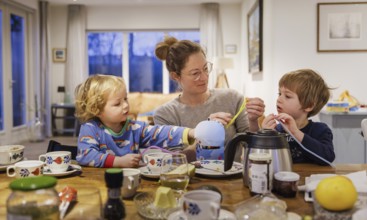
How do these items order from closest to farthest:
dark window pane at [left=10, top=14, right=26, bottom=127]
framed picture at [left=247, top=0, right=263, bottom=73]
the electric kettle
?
the electric kettle → framed picture at [left=247, top=0, right=263, bottom=73] → dark window pane at [left=10, top=14, right=26, bottom=127]

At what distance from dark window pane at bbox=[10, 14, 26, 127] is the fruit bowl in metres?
6.30

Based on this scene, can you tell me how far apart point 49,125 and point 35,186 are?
6.89 m

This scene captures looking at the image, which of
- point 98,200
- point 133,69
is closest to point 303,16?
point 98,200

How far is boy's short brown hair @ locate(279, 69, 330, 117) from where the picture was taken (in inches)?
63.6

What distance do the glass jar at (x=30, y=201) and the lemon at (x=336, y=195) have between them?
589 mm

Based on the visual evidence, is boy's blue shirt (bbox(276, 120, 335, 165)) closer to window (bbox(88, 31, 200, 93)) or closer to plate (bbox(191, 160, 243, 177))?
plate (bbox(191, 160, 243, 177))

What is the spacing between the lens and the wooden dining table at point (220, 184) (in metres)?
0.94

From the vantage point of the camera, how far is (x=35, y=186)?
701mm

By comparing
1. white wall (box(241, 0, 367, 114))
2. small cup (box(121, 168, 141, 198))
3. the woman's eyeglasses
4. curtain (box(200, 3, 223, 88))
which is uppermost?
curtain (box(200, 3, 223, 88))

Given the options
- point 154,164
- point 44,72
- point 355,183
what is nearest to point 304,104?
point 355,183

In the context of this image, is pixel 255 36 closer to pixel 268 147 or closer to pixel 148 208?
pixel 268 147

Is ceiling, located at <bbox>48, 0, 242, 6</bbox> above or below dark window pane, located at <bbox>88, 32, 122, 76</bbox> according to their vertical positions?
above

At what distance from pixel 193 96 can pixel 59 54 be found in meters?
6.28

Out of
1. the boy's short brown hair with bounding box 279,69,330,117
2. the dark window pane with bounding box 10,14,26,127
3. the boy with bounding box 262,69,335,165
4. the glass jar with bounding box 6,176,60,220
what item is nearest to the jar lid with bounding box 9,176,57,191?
the glass jar with bounding box 6,176,60,220
